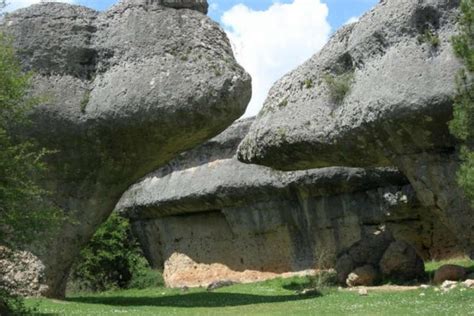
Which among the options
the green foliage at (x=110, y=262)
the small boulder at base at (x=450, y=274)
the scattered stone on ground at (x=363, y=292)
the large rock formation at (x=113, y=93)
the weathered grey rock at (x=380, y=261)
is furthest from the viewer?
the green foliage at (x=110, y=262)

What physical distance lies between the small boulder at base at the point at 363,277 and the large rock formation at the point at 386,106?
2.79 metres

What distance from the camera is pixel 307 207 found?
94.6 feet

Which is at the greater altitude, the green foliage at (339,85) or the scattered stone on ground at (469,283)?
the green foliage at (339,85)

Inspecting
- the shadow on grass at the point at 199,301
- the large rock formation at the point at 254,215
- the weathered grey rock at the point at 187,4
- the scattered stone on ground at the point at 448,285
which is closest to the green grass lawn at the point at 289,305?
the shadow on grass at the point at 199,301

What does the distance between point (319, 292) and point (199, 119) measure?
549 cm

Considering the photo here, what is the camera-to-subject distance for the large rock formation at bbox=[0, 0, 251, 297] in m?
17.5

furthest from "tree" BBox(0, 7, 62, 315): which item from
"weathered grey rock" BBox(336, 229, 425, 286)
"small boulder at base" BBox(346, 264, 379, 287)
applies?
"weathered grey rock" BBox(336, 229, 425, 286)

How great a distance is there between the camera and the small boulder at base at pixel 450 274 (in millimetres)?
18891

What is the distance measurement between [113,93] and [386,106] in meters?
6.33

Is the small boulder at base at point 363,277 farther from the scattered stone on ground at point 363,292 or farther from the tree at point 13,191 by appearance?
the tree at point 13,191

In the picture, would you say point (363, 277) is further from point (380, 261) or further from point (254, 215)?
point (254, 215)

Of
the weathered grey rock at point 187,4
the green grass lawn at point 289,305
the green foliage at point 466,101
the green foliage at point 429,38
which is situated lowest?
the green grass lawn at point 289,305

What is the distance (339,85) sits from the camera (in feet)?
65.6

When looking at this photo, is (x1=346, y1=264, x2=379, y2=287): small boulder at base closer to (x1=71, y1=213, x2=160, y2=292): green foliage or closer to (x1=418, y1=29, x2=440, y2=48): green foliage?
(x1=418, y1=29, x2=440, y2=48): green foliage
